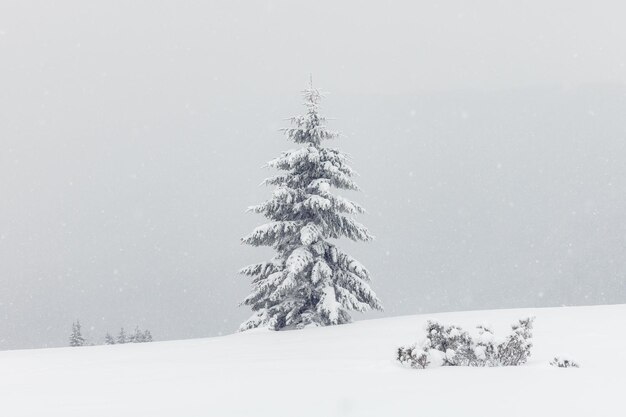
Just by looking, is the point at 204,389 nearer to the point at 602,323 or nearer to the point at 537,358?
the point at 537,358

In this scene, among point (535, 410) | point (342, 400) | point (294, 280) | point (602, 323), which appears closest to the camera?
point (535, 410)

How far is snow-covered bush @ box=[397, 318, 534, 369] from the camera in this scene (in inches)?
251

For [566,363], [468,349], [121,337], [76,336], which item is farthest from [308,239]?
[121,337]

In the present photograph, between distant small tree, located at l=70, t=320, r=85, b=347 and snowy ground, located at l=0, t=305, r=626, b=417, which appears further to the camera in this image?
distant small tree, located at l=70, t=320, r=85, b=347

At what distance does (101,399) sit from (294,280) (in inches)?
437

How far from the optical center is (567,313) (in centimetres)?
1116

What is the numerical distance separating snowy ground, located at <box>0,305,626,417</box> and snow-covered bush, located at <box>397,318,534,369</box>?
0.64 ft

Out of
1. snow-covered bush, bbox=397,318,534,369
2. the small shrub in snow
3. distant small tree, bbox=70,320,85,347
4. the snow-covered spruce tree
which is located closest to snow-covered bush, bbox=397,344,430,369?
snow-covered bush, bbox=397,318,534,369

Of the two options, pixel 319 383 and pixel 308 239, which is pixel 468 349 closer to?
pixel 319 383

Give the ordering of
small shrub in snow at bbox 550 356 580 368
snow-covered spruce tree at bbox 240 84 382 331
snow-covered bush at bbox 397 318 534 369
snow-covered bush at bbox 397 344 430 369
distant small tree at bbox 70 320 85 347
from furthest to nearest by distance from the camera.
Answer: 1. distant small tree at bbox 70 320 85 347
2. snow-covered spruce tree at bbox 240 84 382 331
3. snow-covered bush at bbox 397 318 534 369
4. snow-covered bush at bbox 397 344 430 369
5. small shrub in snow at bbox 550 356 580 368

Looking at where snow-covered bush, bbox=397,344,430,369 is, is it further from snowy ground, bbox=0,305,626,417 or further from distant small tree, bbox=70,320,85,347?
distant small tree, bbox=70,320,85,347

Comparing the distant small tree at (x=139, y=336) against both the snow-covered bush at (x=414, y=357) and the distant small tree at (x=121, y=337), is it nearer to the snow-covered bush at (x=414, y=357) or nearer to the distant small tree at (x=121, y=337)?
the distant small tree at (x=121, y=337)

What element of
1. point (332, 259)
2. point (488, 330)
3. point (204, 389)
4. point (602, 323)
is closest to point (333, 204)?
point (332, 259)

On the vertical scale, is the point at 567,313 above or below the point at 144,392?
above
